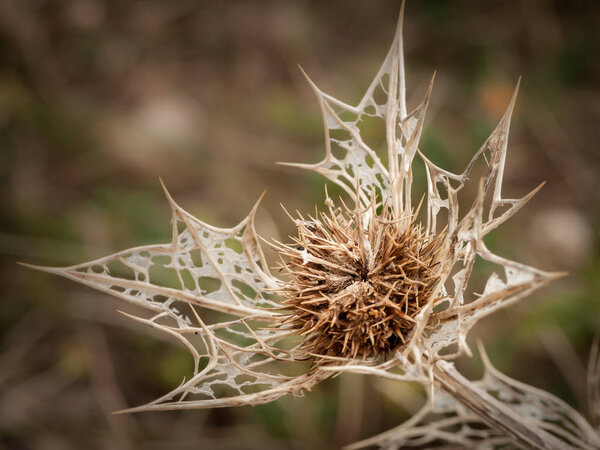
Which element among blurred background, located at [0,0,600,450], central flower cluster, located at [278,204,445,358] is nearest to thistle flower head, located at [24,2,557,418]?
central flower cluster, located at [278,204,445,358]

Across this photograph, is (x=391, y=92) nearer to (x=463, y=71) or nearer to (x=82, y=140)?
(x=463, y=71)

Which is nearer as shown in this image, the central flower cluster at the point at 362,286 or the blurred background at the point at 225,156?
the central flower cluster at the point at 362,286

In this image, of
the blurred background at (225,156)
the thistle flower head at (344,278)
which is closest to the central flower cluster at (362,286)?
the thistle flower head at (344,278)

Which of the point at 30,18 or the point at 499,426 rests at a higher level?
the point at 30,18

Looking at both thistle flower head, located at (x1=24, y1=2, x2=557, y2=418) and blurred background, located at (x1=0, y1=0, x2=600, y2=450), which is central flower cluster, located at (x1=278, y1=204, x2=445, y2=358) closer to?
thistle flower head, located at (x1=24, y1=2, x2=557, y2=418)

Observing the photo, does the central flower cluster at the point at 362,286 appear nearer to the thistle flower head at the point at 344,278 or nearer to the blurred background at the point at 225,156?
the thistle flower head at the point at 344,278

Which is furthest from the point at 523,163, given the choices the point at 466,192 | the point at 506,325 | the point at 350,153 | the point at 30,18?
the point at 30,18
